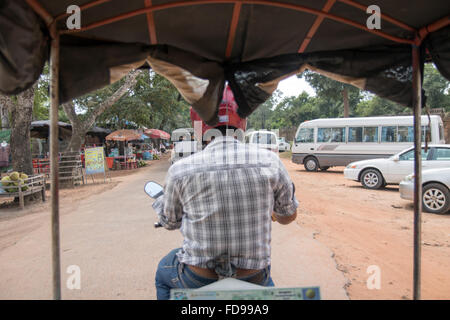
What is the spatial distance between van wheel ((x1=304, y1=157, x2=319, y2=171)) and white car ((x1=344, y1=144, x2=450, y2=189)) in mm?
4660

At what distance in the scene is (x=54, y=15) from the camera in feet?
6.26

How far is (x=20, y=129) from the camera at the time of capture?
30.3ft

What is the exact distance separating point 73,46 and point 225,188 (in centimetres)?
153

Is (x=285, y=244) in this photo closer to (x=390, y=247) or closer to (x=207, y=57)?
(x=390, y=247)

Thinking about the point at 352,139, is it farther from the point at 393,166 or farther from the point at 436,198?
the point at 436,198

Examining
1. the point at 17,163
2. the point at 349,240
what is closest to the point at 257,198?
the point at 349,240

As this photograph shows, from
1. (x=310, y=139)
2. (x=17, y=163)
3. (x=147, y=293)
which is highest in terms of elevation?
(x=310, y=139)

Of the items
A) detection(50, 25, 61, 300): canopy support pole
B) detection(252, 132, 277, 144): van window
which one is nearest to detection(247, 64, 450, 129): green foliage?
detection(252, 132, 277, 144): van window

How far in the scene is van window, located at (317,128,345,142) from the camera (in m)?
14.1

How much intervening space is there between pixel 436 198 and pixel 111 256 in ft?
22.0

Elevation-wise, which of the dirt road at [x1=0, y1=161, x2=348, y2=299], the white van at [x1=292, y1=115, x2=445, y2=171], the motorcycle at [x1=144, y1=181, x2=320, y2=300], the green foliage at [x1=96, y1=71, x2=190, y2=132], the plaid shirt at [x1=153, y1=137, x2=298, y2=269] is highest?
the green foliage at [x1=96, y1=71, x2=190, y2=132]

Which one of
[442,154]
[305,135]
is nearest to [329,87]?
[305,135]

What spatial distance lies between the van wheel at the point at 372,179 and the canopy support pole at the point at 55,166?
9.85 metres

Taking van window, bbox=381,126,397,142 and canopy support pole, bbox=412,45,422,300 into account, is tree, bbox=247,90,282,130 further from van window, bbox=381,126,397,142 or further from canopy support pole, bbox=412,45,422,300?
canopy support pole, bbox=412,45,422,300
